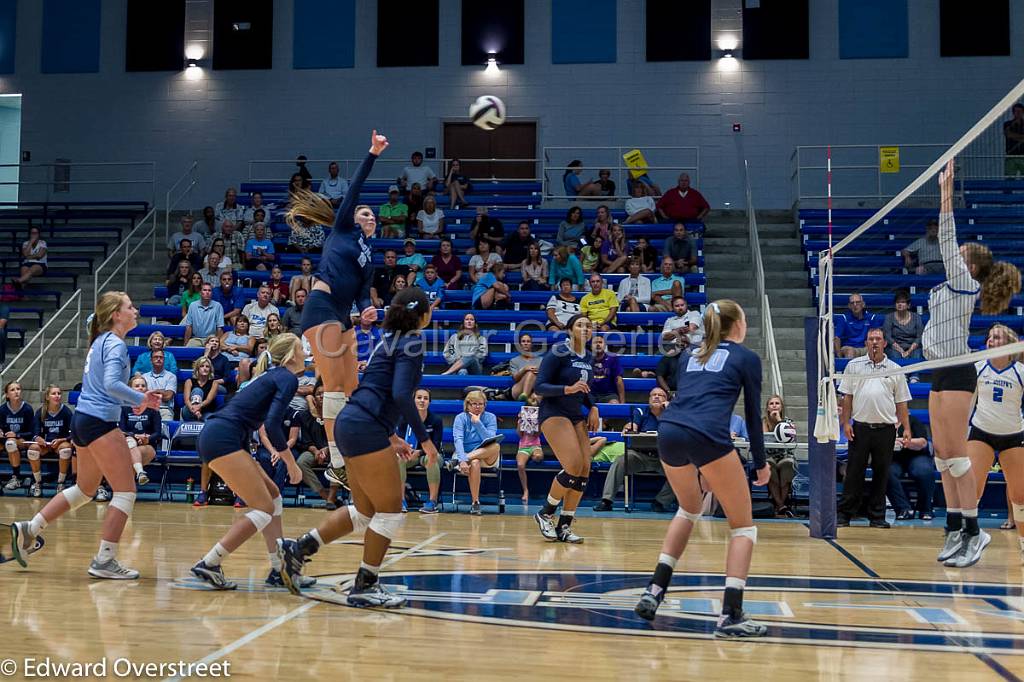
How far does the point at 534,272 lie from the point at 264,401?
1039 cm

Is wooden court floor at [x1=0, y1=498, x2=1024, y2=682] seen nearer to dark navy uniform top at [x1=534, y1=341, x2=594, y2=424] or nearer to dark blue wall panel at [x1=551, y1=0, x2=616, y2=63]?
dark navy uniform top at [x1=534, y1=341, x2=594, y2=424]

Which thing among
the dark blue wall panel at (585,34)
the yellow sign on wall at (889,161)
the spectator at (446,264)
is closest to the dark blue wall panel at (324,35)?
the dark blue wall panel at (585,34)

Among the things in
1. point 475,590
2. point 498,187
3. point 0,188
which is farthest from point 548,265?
point 0,188

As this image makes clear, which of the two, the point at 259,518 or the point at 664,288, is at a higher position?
the point at 664,288

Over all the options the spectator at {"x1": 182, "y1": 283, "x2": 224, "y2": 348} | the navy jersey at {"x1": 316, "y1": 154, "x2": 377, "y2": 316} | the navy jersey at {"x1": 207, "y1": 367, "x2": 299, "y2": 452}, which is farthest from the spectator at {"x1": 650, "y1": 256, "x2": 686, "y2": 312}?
the navy jersey at {"x1": 207, "y1": 367, "x2": 299, "y2": 452}

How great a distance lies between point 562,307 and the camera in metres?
14.8

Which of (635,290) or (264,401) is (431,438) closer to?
(635,290)

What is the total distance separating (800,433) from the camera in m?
13.5

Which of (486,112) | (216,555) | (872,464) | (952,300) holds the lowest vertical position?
(216,555)

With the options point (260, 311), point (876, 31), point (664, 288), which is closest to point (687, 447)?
point (664, 288)

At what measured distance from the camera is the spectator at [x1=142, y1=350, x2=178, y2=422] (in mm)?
13734

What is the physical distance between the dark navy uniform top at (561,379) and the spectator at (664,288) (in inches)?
276

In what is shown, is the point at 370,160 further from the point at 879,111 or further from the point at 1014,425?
the point at 879,111

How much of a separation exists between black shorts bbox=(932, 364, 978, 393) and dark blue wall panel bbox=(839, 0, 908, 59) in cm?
1410
